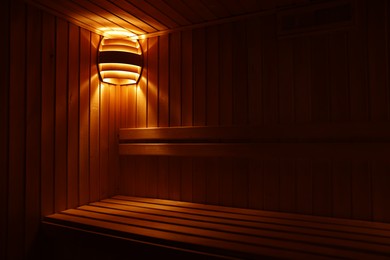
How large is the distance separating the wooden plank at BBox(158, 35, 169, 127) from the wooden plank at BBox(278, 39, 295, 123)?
1.15 meters

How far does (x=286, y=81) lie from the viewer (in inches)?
102

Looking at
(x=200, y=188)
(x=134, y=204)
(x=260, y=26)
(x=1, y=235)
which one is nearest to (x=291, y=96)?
(x=260, y=26)

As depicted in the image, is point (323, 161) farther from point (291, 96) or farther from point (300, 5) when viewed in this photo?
point (300, 5)

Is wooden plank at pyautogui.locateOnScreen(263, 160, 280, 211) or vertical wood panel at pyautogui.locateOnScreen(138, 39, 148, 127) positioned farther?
vertical wood panel at pyautogui.locateOnScreen(138, 39, 148, 127)

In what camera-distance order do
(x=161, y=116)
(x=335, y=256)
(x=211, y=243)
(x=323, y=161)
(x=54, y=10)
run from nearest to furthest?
(x=335, y=256), (x=211, y=243), (x=323, y=161), (x=54, y=10), (x=161, y=116)

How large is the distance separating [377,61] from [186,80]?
164 centimetres

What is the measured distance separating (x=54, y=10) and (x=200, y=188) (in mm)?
2058

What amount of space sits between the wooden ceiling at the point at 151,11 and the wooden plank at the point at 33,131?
0.23m

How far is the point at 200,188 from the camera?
2930 millimetres

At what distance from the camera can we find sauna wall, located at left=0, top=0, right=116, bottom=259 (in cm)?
234

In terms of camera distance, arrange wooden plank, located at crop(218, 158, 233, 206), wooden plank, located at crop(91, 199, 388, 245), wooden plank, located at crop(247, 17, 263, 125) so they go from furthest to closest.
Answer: wooden plank, located at crop(218, 158, 233, 206) → wooden plank, located at crop(247, 17, 263, 125) → wooden plank, located at crop(91, 199, 388, 245)

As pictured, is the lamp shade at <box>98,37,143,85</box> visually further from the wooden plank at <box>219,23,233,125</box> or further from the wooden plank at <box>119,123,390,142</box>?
the wooden plank at <box>219,23,233,125</box>

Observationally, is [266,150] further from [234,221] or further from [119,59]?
[119,59]


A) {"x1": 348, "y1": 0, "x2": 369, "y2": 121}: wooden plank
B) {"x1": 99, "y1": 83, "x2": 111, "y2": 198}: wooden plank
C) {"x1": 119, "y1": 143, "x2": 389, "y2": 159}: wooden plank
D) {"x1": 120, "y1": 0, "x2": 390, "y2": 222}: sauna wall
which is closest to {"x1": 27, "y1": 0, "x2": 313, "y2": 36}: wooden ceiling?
{"x1": 120, "y1": 0, "x2": 390, "y2": 222}: sauna wall
